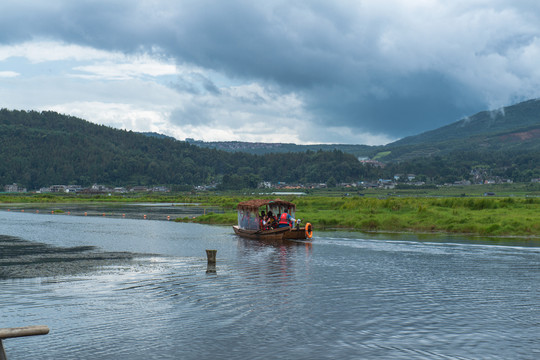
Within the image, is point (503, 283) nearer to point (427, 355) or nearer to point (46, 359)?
point (427, 355)

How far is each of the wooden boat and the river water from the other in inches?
311

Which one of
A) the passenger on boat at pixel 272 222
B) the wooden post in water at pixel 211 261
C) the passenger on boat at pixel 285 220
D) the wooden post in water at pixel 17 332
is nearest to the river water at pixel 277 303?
the wooden post in water at pixel 211 261

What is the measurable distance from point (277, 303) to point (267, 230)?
2931 centimetres

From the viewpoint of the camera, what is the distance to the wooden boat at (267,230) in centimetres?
5269

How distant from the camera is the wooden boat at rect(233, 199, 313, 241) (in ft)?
173

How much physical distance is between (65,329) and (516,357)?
50.2 ft

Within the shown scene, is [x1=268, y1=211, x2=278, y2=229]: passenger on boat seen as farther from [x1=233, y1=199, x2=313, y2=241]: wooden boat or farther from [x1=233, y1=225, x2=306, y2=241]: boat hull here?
[x1=233, y1=225, x2=306, y2=241]: boat hull

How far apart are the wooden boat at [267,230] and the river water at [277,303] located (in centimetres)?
789

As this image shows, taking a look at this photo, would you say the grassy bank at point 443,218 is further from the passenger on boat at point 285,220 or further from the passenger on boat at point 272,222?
the passenger on boat at point 272,222

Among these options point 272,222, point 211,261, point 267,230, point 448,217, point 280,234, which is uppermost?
point 448,217

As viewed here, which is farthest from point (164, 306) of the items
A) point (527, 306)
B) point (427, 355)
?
point (527, 306)

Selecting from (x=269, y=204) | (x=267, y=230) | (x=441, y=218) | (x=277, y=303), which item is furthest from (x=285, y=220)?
(x=277, y=303)

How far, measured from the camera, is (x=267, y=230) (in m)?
53.5

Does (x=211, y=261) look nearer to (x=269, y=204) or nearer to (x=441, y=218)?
(x=269, y=204)
